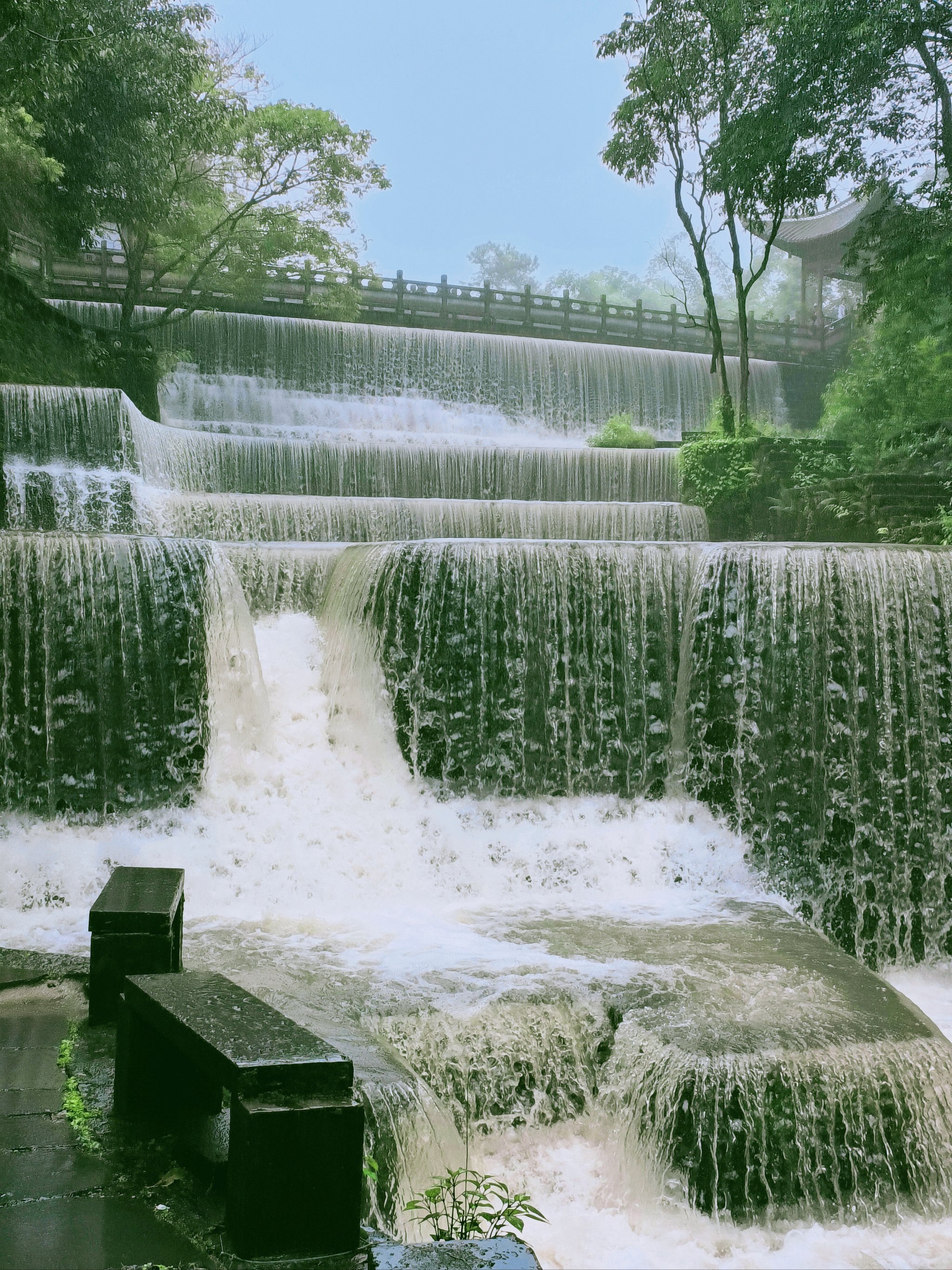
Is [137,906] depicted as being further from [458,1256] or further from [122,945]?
[458,1256]

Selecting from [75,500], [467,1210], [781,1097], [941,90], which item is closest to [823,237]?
[941,90]

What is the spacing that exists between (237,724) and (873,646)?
176 inches

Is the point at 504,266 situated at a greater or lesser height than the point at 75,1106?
greater

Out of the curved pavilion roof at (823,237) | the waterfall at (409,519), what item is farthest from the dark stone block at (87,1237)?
the curved pavilion roof at (823,237)

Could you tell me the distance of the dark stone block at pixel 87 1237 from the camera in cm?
219

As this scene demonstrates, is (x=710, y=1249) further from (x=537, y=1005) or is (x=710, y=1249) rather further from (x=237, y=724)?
(x=237, y=724)

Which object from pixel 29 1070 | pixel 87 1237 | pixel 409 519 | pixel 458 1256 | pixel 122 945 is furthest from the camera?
pixel 409 519

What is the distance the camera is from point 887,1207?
14.2 feet

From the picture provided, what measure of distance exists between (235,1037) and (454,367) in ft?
54.2

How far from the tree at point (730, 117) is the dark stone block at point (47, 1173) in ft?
46.7

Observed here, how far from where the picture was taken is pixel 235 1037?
2441mm

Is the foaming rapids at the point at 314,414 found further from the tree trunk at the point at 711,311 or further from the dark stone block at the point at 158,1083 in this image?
the dark stone block at the point at 158,1083

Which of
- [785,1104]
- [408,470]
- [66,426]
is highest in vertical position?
[66,426]

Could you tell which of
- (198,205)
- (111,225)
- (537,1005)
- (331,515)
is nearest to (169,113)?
(198,205)
